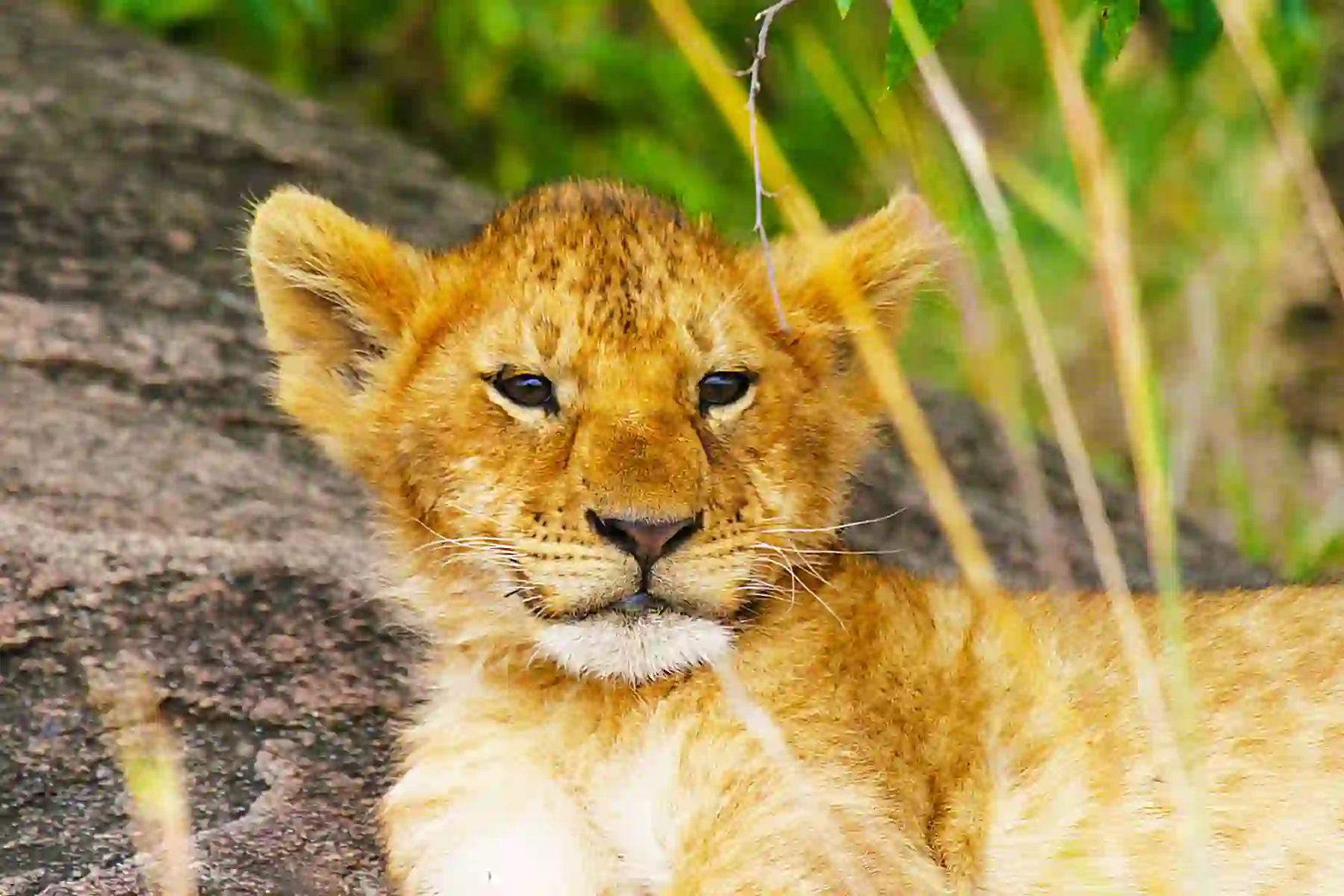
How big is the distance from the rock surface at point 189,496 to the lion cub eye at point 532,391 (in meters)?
0.91

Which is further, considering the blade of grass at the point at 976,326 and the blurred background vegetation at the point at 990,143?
the blurred background vegetation at the point at 990,143

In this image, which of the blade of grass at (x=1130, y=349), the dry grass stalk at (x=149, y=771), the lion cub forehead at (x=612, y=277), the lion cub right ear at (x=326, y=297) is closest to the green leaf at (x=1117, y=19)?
the blade of grass at (x=1130, y=349)

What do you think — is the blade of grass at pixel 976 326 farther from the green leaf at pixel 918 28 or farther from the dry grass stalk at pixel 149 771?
the dry grass stalk at pixel 149 771

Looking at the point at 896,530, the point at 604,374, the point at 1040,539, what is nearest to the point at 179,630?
the point at 604,374

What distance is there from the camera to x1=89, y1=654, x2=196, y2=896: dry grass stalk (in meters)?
2.62

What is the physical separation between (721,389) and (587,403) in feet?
0.82

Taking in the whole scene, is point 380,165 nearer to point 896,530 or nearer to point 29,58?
point 29,58

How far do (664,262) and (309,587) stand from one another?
1.36m

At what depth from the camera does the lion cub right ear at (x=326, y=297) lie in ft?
9.84

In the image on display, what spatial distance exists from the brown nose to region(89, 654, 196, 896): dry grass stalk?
74 centimetres

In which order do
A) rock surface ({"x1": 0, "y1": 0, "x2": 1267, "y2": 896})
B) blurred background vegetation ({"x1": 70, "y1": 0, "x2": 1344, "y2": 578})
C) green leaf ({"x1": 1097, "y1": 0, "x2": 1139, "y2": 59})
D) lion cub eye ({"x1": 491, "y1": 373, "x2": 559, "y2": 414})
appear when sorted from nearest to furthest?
green leaf ({"x1": 1097, "y1": 0, "x2": 1139, "y2": 59})
lion cub eye ({"x1": 491, "y1": 373, "x2": 559, "y2": 414})
rock surface ({"x1": 0, "y1": 0, "x2": 1267, "y2": 896})
blurred background vegetation ({"x1": 70, "y1": 0, "x2": 1344, "y2": 578})

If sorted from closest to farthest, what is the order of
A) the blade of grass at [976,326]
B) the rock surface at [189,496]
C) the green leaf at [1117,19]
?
1. the green leaf at [1117,19]
2. the blade of grass at [976,326]
3. the rock surface at [189,496]

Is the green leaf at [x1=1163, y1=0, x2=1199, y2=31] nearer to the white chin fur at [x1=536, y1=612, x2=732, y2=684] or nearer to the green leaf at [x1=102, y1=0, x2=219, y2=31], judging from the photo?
the white chin fur at [x1=536, y1=612, x2=732, y2=684]

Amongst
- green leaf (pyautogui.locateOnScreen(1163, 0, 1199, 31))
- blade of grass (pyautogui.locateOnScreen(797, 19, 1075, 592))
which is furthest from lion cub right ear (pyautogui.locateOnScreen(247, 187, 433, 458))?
green leaf (pyautogui.locateOnScreen(1163, 0, 1199, 31))
